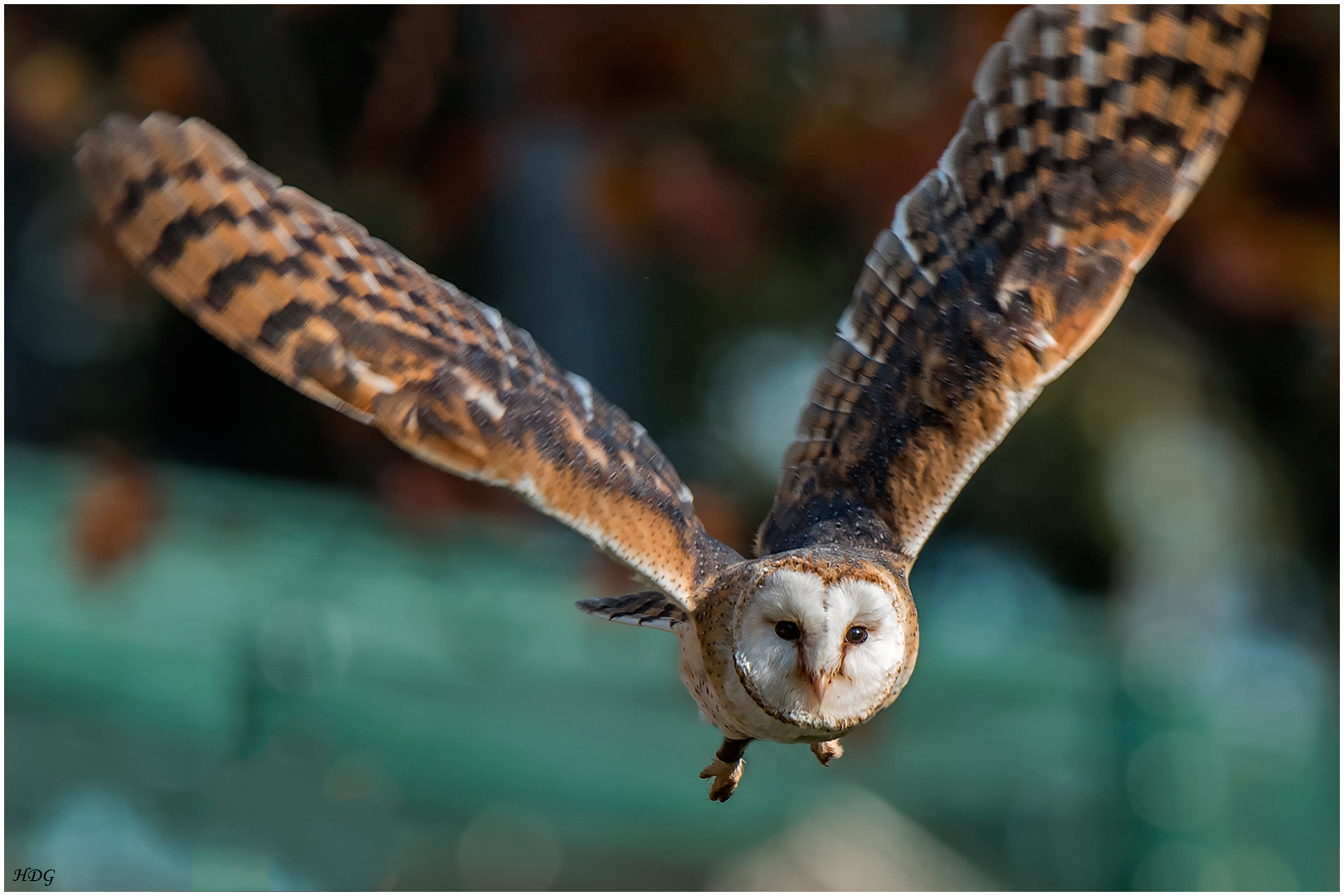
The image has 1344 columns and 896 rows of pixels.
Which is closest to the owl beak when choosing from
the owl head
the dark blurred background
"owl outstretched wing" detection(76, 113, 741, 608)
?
the owl head

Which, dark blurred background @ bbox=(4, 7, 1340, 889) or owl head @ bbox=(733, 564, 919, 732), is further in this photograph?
dark blurred background @ bbox=(4, 7, 1340, 889)

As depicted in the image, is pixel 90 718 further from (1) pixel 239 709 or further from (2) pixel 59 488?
(2) pixel 59 488

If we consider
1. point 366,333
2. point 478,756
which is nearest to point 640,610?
point 366,333

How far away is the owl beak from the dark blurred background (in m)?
1.99

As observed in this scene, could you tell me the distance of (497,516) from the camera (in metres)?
3.63

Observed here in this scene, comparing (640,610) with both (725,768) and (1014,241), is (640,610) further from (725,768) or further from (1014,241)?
(1014,241)

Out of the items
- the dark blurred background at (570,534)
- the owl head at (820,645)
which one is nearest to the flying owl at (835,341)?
the owl head at (820,645)

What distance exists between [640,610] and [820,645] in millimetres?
353

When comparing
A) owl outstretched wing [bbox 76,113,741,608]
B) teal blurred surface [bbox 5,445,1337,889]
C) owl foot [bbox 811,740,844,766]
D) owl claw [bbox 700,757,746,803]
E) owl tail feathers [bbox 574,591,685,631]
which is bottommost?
teal blurred surface [bbox 5,445,1337,889]

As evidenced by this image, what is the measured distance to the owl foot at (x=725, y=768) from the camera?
4.00ft

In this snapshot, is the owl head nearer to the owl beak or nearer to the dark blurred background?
the owl beak

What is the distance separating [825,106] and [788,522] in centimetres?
209

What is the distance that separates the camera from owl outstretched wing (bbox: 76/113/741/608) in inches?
38.9

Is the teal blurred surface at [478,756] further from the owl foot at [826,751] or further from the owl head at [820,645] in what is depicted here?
the owl head at [820,645]
